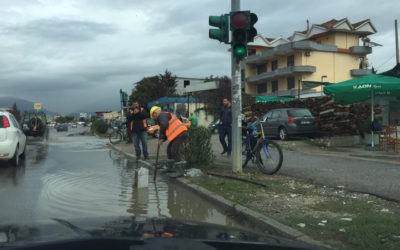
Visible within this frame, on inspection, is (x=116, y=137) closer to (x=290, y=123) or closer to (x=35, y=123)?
(x=35, y=123)

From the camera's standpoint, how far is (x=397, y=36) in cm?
4019

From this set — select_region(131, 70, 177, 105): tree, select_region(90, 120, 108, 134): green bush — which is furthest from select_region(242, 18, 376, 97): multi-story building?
select_region(90, 120, 108, 134): green bush

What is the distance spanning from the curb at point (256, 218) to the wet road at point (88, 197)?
15 cm

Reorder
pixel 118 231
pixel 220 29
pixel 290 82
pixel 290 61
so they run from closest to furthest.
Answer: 1. pixel 118 231
2. pixel 220 29
3. pixel 290 82
4. pixel 290 61

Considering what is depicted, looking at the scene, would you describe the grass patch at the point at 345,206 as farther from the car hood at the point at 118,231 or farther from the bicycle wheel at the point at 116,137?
the bicycle wheel at the point at 116,137

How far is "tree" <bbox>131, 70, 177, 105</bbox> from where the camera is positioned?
2867 inches

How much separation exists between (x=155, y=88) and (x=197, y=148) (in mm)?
62830

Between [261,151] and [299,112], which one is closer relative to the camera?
[261,151]

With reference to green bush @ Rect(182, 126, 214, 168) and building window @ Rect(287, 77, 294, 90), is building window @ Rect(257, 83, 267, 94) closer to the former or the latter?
building window @ Rect(287, 77, 294, 90)

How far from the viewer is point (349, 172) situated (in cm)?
1050

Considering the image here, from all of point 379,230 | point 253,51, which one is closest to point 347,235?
point 379,230

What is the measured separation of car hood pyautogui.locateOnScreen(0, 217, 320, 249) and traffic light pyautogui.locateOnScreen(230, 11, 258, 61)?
23.4ft

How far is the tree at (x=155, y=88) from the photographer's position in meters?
72.8

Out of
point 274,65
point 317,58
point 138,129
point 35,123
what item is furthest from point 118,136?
point 274,65
